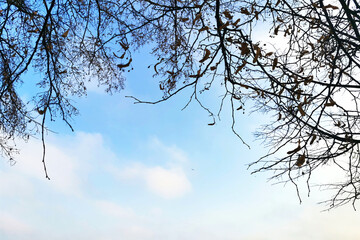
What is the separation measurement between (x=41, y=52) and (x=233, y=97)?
246 cm

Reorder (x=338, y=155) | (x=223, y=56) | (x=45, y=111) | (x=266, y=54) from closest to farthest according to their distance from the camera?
1. (x=223, y=56)
2. (x=266, y=54)
3. (x=45, y=111)
4. (x=338, y=155)

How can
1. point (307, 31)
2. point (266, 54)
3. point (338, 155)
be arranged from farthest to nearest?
point (307, 31) → point (338, 155) → point (266, 54)

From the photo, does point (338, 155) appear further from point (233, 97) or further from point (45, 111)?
point (45, 111)

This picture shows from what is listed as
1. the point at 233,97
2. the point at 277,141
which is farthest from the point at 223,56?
the point at 277,141

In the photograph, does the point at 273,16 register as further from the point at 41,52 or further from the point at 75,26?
the point at 41,52

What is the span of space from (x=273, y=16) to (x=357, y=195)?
2.43 metres

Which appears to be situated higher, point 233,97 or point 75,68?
point 75,68

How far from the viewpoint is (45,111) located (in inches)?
143

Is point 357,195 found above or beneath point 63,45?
beneath

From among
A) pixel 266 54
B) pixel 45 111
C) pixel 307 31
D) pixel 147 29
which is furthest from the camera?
pixel 147 29

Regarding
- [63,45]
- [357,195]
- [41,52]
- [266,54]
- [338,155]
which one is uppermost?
[63,45]

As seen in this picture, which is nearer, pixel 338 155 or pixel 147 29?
pixel 338 155

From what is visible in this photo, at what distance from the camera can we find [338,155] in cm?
390

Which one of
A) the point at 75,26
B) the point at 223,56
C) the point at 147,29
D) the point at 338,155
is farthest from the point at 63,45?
the point at 338,155
